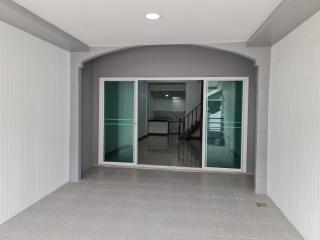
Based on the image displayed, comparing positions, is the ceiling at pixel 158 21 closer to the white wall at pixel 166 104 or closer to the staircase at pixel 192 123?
the staircase at pixel 192 123

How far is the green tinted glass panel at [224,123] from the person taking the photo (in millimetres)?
5211

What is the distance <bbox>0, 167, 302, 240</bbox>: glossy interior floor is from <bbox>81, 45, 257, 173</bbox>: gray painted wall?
1405 mm

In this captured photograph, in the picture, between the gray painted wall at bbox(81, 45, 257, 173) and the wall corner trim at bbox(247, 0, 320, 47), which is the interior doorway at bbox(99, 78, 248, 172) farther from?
the wall corner trim at bbox(247, 0, 320, 47)

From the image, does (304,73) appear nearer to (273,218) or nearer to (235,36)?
(235,36)

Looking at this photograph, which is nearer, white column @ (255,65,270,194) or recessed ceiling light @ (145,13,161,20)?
recessed ceiling light @ (145,13,161,20)

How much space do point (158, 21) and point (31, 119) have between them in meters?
2.21

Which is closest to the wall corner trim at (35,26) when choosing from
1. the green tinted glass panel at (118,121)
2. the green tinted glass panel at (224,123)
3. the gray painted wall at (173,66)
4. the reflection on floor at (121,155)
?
the gray painted wall at (173,66)

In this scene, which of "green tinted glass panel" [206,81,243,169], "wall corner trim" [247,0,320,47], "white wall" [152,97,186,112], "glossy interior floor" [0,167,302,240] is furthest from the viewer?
"white wall" [152,97,186,112]

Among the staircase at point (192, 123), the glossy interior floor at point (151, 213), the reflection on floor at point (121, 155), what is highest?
the staircase at point (192, 123)

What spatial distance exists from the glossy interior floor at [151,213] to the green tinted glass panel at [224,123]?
78cm

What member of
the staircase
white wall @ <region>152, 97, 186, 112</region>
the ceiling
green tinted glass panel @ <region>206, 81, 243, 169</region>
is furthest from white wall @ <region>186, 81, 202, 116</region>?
the ceiling

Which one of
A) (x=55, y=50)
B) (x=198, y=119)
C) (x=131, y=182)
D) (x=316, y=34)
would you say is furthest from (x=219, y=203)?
(x=198, y=119)

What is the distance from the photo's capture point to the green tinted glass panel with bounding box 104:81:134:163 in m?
5.65

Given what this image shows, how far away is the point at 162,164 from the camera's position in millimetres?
5855
